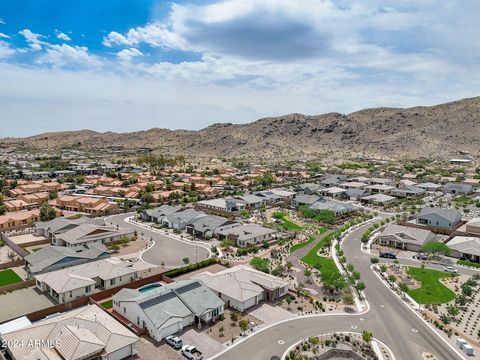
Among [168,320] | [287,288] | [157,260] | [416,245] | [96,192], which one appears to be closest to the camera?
[168,320]

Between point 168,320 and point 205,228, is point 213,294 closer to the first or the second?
point 168,320

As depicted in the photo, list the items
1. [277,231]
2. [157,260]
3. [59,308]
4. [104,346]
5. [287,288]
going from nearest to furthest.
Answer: [104,346] → [59,308] → [287,288] → [157,260] → [277,231]

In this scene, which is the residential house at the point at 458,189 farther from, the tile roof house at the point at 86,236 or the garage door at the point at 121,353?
the garage door at the point at 121,353

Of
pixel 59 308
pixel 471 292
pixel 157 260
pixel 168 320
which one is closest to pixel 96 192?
pixel 157 260

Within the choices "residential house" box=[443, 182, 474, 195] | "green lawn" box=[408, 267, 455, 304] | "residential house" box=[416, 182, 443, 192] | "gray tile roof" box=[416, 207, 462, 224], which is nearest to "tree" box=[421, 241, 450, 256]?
"green lawn" box=[408, 267, 455, 304]

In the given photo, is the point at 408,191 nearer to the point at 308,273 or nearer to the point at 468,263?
the point at 468,263

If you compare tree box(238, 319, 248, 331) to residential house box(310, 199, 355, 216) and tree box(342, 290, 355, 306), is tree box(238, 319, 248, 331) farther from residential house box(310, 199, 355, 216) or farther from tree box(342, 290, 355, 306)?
residential house box(310, 199, 355, 216)
